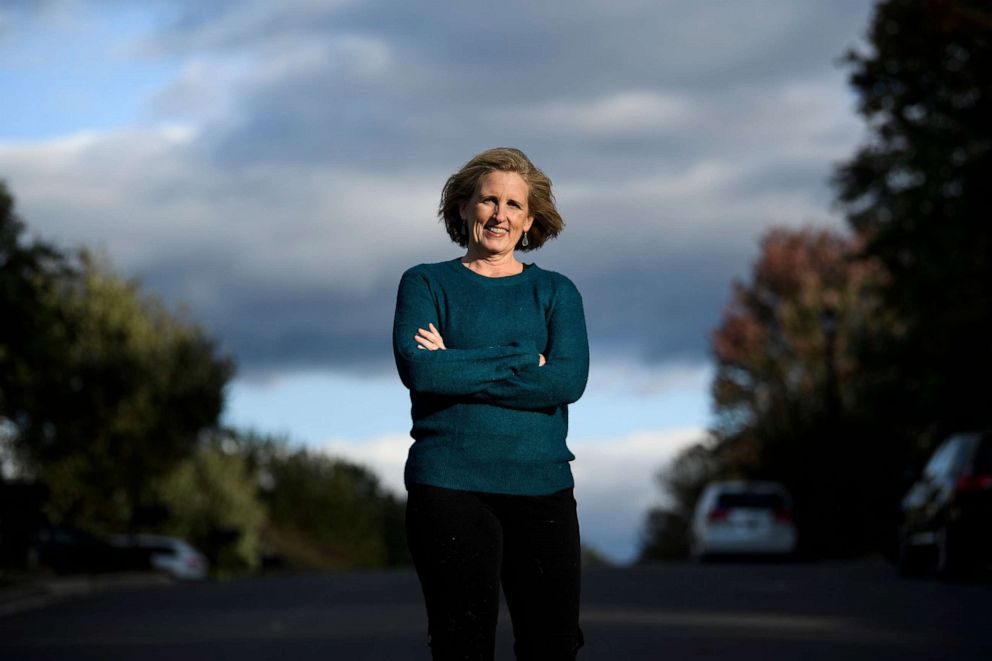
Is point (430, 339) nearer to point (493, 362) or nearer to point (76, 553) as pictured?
point (493, 362)

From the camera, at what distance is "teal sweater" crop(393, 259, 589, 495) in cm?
487

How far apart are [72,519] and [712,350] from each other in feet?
91.0

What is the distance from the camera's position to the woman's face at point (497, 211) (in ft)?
16.9

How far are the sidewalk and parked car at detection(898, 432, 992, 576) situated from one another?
33.1 ft

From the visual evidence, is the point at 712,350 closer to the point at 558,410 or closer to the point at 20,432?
the point at 20,432

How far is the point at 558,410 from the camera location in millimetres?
5066

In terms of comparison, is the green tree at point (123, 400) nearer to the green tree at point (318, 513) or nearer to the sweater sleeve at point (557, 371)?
the green tree at point (318, 513)

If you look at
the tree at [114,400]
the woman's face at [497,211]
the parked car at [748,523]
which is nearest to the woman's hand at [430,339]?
the woman's face at [497,211]

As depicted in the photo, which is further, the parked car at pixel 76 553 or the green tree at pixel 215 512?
the green tree at pixel 215 512

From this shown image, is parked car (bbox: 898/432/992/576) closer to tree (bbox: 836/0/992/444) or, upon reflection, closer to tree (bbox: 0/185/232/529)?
tree (bbox: 836/0/992/444)

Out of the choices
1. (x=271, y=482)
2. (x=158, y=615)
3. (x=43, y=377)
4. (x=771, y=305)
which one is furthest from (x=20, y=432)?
(x=771, y=305)

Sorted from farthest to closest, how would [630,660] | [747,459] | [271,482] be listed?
[271,482]
[747,459]
[630,660]

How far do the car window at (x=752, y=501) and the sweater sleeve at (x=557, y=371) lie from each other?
1190 inches

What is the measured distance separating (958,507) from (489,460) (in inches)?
643
